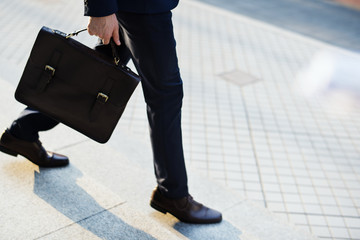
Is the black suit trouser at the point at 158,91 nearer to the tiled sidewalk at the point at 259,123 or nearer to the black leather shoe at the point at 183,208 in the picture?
the black leather shoe at the point at 183,208

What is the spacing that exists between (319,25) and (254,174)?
5739 mm

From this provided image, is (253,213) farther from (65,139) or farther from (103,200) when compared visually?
(65,139)

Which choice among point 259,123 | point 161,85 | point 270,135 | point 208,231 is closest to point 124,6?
point 161,85

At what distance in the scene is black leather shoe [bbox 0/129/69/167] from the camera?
85.0 inches

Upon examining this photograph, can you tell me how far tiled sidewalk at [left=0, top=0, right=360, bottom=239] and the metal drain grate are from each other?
13mm

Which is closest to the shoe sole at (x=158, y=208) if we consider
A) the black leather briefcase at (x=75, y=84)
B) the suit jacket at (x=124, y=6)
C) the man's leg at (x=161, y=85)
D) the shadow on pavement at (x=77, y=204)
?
the man's leg at (x=161, y=85)

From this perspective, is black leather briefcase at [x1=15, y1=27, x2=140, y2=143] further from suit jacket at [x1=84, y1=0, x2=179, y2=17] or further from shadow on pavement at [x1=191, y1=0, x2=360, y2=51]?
shadow on pavement at [x1=191, y1=0, x2=360, y2=51]

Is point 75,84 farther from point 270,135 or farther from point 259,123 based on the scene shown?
point 259,123

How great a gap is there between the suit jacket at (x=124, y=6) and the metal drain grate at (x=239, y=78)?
285 centimetres

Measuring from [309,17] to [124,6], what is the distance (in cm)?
743

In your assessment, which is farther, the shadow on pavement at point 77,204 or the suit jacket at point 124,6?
the shadow on pavement at point 77,204

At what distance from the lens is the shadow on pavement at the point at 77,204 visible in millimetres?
1839

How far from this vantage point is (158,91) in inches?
72.8

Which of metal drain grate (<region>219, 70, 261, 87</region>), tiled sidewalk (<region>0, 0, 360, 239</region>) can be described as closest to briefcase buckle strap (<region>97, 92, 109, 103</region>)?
tiled sidewalk (<region>0, 0, 360, 239</region>)
